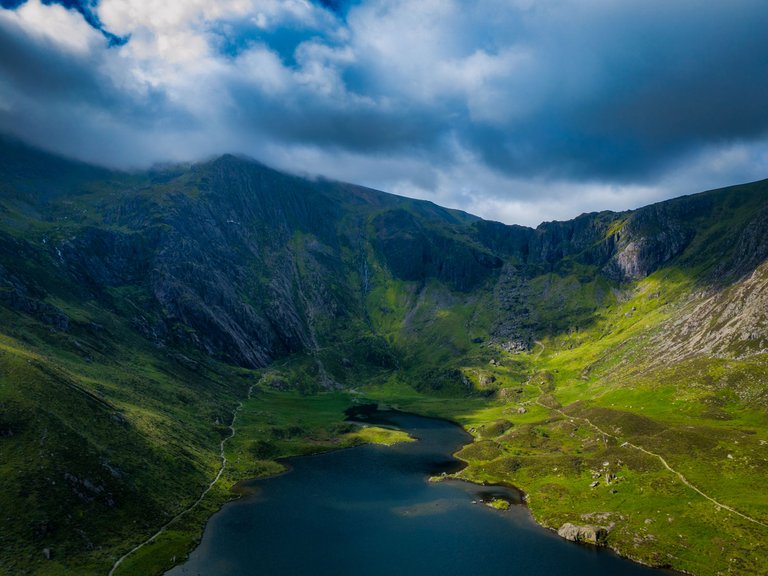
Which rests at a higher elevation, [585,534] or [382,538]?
[585,534]

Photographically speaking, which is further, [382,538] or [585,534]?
[382,538]

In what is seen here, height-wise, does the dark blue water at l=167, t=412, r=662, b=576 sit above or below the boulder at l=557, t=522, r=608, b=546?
below

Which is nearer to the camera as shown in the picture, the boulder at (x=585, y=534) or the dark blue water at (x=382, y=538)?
the dark blue water at (x=382, y=538)

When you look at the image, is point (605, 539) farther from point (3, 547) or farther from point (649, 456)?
point (3, 547)

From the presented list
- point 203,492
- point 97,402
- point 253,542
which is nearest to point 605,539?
point 253,542
